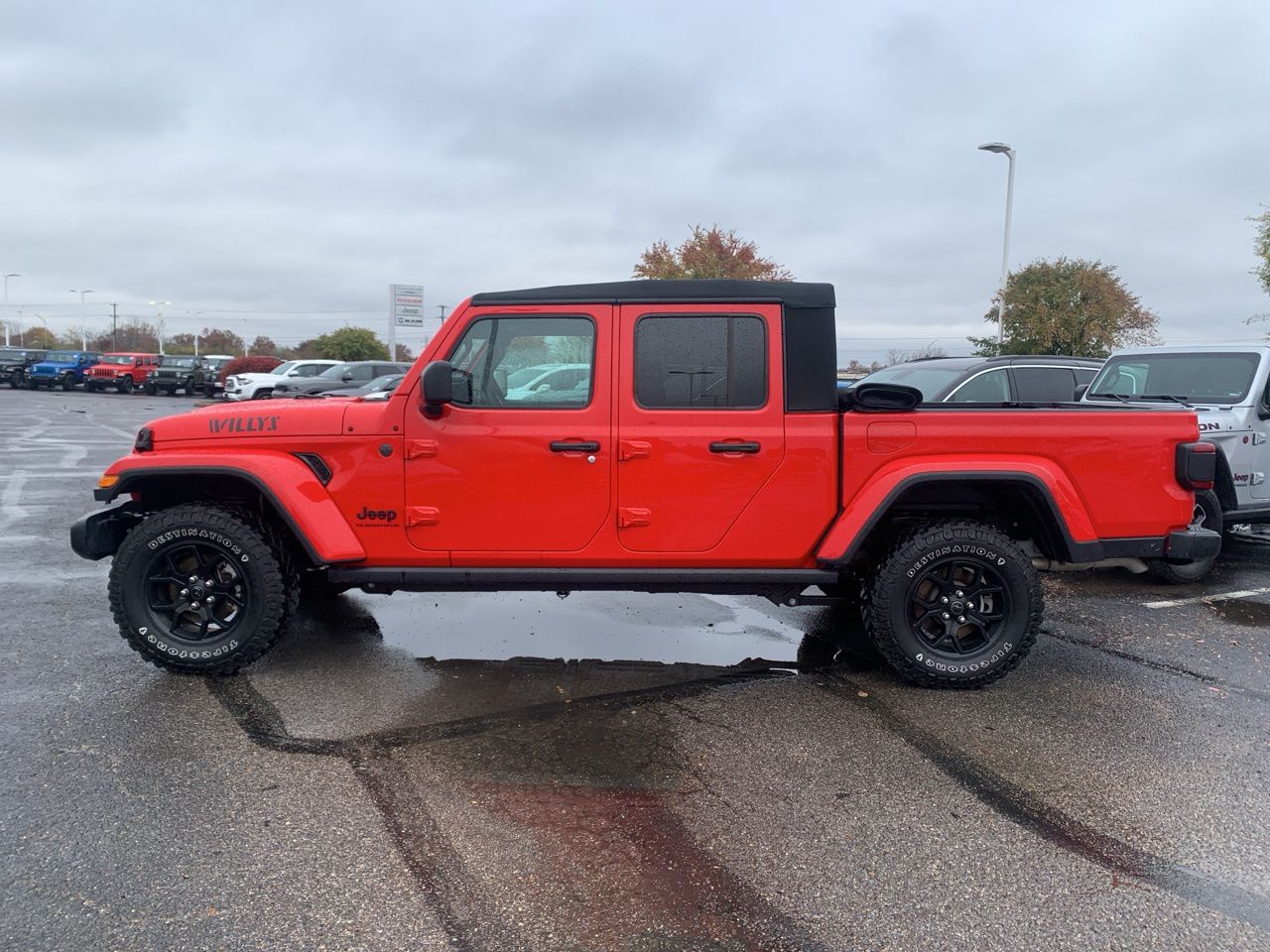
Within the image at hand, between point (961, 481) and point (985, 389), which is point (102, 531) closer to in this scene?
point (961, 481)

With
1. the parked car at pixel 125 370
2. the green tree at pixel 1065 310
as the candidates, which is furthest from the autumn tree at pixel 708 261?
the parked car at pixel 125 370

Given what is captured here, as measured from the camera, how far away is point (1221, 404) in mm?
7746

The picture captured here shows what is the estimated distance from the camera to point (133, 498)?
16.3 ft

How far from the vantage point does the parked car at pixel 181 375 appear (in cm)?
3812

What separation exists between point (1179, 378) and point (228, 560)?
26.3 feet

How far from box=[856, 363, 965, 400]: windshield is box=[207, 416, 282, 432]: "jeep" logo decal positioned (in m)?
6.03

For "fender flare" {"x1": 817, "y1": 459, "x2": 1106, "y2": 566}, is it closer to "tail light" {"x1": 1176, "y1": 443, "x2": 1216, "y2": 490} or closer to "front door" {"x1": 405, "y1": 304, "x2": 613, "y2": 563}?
"tail light" {"x1": 1176, "y1": 443, "x2": 1216, "y2": 490}

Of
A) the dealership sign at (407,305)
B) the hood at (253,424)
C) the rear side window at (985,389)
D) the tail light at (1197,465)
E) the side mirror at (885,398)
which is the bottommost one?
the tail light at (1197,465)

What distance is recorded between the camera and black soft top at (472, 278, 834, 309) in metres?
4.71

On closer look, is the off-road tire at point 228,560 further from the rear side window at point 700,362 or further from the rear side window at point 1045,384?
the rear side window at point 1045,384

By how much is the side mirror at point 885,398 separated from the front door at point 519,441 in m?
1.27

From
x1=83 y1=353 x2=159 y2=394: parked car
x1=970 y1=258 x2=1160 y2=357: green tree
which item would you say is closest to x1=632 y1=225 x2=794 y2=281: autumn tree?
x1=970 y1=258 x2=1160 y2=357: green tree

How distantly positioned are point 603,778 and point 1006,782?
1.63m

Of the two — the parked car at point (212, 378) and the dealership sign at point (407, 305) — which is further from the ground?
the dealership sign at point (407, 305)
